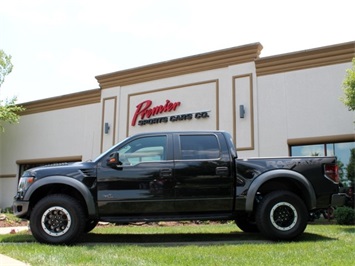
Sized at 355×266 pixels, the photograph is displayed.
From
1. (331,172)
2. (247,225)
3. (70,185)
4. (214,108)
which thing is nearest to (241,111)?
(214,108)

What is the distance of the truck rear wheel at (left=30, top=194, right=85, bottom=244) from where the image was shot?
22.2 ft

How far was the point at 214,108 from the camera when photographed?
16.1m

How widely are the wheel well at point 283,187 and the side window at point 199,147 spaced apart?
42.0 inches

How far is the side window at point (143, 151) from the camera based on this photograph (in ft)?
23.7

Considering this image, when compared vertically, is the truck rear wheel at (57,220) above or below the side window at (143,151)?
below

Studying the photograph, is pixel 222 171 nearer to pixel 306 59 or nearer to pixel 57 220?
pixel 57 220

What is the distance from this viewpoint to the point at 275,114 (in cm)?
1466

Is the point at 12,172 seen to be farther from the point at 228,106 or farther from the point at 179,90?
the point at 228,106

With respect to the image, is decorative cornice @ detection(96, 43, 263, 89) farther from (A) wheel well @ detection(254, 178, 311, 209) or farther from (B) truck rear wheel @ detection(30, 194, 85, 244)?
(B) truck rear wheel @ detection(30, 194, 85, 244)

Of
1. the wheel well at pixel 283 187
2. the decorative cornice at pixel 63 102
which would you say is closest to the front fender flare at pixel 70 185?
the wheel well at pixel 283 187

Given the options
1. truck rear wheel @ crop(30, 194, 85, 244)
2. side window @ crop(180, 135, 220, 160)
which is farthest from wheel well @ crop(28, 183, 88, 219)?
side window @ crop(180, 135, 220, 160)

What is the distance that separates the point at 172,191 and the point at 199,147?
97 centimetres

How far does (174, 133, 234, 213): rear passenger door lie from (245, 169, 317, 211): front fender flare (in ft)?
1.08

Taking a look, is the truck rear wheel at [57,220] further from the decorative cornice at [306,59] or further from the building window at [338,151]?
the decorative cornice at [306,59]
